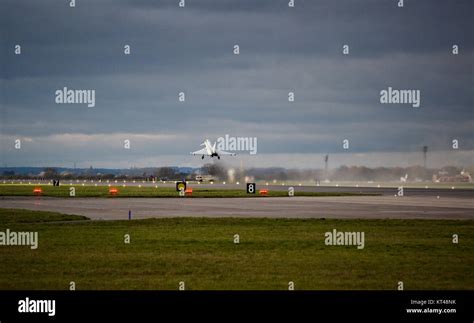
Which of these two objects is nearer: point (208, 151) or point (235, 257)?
point (235, 257)

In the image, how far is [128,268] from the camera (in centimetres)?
2425

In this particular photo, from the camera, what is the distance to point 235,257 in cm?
2709

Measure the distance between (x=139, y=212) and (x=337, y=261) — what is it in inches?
1084

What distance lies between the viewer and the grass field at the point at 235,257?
2175cm

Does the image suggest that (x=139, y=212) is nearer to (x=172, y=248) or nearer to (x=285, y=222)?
(x=285, y=222)

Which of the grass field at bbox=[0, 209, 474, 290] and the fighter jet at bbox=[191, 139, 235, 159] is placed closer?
the grass field at bbox=[0, 209, 474, 290]

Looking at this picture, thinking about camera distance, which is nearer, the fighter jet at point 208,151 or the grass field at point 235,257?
the grass field at point 235,257

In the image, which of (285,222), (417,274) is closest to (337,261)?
(417,274)

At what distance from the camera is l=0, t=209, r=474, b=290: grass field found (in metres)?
21.8
